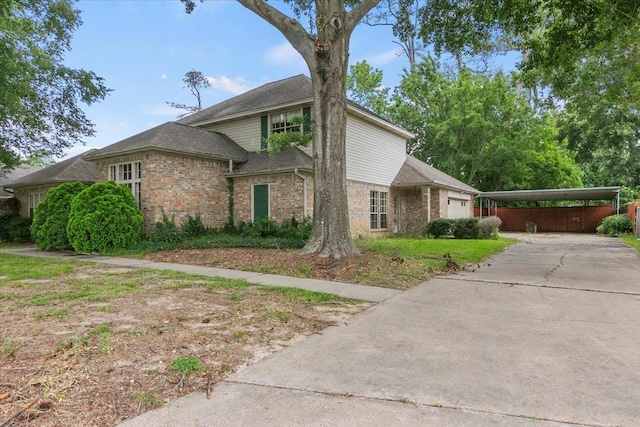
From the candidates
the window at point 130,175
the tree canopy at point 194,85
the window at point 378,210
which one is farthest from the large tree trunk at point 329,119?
the tree canopy at point 194,85

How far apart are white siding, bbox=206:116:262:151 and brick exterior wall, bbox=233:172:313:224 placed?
2.00 metres

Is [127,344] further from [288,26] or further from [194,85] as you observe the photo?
[194,85]

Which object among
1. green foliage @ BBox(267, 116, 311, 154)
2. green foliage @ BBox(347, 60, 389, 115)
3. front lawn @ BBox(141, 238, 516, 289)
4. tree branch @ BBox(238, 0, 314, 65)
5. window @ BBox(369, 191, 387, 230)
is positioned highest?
green foliage @ BBox(347, 60, 389, 115)

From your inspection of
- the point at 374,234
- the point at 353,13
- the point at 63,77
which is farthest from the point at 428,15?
the point at 63,77

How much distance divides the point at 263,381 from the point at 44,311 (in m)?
3.83

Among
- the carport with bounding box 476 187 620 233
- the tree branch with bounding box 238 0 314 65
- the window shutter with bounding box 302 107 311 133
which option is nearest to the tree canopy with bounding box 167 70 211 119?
the window shutter with bounding box 302 107 311 133

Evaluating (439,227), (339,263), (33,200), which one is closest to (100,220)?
(339,263)

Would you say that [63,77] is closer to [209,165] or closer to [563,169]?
[209,165]

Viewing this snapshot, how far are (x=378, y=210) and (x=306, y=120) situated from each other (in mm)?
6164

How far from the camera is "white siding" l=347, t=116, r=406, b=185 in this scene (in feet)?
53.5

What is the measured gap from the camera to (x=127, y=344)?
151 inches

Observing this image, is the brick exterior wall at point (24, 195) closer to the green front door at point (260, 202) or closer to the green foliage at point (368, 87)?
the green front door at point (260, 202)

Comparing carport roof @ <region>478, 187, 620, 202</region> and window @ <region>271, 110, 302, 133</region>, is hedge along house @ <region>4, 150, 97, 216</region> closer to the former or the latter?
window @ <region>271, 110, 302, 133</region>

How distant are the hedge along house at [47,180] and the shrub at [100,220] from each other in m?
6.03
